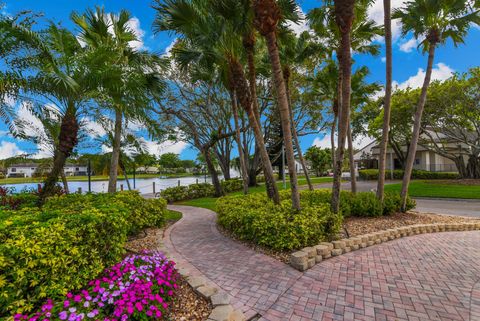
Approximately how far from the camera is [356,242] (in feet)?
17.8

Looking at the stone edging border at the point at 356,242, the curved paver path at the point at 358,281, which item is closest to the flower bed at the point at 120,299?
the curved paver path at the point at 358,281

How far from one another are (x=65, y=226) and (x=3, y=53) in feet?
17.7

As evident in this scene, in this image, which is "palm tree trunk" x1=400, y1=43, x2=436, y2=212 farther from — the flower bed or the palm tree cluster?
the flower bed

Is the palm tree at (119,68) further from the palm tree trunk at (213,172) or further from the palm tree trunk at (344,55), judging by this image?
the palm tree trunk at (213,172)

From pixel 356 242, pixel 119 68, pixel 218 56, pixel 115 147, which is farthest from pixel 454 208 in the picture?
pixel 115 147

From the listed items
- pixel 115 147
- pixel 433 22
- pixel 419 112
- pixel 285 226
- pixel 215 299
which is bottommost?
pixel 215 299

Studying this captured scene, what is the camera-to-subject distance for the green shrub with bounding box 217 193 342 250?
5016 mm

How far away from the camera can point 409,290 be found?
3.57m

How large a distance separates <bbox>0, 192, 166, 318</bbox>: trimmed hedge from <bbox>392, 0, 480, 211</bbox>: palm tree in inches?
355

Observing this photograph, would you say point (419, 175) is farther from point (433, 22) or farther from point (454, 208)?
point (433, 22)

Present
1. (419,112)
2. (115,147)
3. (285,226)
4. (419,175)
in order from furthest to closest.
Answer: (419,175) < (115,147) < (419,112) < (285,226)

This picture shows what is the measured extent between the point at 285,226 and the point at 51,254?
3.92 m

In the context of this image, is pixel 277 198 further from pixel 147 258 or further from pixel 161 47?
pixel 161 47

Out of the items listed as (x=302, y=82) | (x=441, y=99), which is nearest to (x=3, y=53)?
(x=302, y=82)
